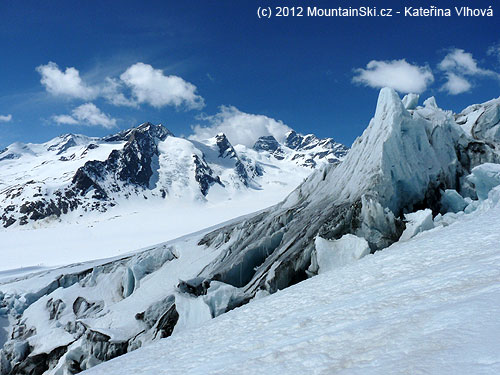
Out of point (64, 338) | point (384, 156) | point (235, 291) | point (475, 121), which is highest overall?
point (475, 121)

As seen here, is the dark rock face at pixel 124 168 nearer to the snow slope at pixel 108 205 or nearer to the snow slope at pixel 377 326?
the snow slope at pixel 108 205

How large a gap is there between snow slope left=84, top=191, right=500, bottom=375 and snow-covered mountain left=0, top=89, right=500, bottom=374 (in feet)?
0.15

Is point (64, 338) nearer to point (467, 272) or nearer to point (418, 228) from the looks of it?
point (418, 228)

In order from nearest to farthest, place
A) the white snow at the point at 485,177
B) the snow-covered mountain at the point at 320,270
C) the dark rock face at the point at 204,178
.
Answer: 1. the snow-covered mountain at the point at 320,270
2. the white snow at the point at 485,177
3. the dark rock face at the point at 204,178

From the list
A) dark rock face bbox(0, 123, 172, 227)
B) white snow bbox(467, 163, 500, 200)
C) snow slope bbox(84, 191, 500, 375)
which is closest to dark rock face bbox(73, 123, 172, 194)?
dark rock face bbox(0, 123, 172, 227)

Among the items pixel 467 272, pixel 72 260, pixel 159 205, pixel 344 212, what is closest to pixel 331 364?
pixel 467 272

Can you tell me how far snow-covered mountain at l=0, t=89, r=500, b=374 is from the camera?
19.8ft

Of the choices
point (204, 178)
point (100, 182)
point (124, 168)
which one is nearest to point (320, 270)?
point (100, 182)

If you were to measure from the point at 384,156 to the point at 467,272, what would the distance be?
1337 centimetres

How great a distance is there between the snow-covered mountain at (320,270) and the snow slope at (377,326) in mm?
47

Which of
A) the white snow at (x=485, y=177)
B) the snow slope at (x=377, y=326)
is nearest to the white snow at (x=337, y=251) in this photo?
the snow slope at (x=377, y=326)

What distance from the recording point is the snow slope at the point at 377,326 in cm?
391

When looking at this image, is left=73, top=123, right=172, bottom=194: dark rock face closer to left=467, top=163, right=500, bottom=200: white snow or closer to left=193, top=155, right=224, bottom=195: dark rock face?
left=193, top=155, right=224, bottom=195: dark rock face

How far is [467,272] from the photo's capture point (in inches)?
240
